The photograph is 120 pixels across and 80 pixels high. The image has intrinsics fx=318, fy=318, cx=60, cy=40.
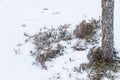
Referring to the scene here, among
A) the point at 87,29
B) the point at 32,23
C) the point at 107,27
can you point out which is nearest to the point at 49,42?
the point at 87,29

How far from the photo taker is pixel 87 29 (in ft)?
28.8

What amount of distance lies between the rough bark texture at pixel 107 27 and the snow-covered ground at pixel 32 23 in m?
0.73

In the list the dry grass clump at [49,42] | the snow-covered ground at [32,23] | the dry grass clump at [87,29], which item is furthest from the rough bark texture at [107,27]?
the dry grass clump at [49,42]

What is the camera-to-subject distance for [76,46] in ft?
27.6

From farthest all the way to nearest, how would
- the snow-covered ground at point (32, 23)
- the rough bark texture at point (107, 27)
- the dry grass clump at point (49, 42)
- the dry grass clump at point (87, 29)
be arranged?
the dry grass clump at point (87, 29), the dry grass clump at point (49, 42), the snow-covered ground at point (32, 23), the rough bark texture at point (107, 27)

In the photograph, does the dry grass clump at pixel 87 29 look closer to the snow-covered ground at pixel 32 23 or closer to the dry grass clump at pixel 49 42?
the dry grass clump at pixel 49 42

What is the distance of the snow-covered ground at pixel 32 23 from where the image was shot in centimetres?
794

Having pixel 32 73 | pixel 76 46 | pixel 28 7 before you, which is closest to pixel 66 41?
pixel 76 46

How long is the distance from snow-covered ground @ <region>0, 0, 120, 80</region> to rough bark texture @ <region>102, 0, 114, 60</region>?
0.73 metres

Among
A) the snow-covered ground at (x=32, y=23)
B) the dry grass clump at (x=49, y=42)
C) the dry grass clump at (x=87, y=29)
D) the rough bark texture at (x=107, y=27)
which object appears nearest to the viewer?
the rough bark texture at (x=107, y=27)

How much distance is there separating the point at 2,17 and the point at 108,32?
481cm

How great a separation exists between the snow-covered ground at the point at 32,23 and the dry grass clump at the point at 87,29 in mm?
521

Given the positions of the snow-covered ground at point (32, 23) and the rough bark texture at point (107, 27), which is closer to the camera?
the rough bark texture at point (107, 27)

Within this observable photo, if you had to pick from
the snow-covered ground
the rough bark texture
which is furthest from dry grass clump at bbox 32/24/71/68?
the rough bark texture
